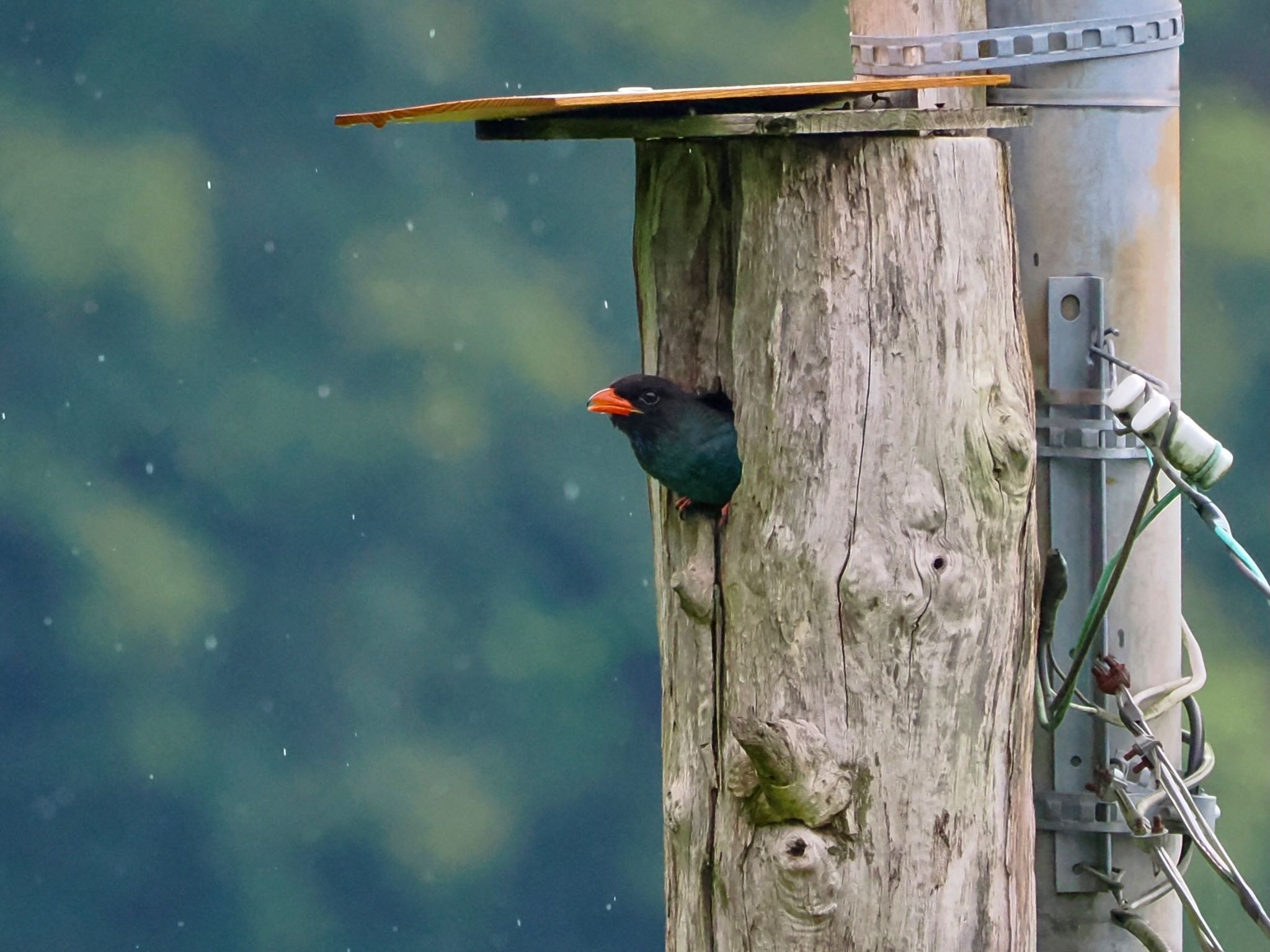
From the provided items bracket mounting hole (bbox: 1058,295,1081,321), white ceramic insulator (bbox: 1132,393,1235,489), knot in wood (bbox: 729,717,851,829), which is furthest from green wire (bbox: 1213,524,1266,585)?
knot in wood (bbox: 729,717,851,829)

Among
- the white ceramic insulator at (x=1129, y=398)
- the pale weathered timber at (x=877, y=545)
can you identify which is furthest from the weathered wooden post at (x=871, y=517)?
the white ceramic insulator at (x=1129, y=398)

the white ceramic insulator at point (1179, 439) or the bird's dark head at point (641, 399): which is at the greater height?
the bird's dark head at point (641, 399)

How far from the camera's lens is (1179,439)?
2.00m

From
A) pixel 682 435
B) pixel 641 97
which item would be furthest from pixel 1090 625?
pixel 641 97

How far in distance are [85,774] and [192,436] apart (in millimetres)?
949

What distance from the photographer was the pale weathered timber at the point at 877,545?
192cm

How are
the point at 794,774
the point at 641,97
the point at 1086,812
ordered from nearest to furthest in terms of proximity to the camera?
the point at 641,97, the point at 794,774, the point at 1086,812

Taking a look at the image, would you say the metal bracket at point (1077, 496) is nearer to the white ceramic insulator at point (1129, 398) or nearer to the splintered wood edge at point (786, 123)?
the white ceramic insulator at point (1129, 398)

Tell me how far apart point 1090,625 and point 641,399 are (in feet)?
2.15

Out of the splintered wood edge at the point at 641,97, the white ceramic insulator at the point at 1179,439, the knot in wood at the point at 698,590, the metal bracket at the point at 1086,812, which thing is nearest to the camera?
the splintered wood edge at the point at 641,97

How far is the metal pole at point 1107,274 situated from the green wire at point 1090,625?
3.2 inches

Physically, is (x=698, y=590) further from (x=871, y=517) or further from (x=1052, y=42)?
(x=1052, y=42)

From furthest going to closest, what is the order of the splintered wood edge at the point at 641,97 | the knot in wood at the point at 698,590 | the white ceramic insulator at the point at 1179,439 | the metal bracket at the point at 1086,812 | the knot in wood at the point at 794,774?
the metal bracket at the point at 1086,812 < the knot in wood at the point at 698,590 < the white ceramic insulator at the point at 1179,439 < the knot in wood at the point at 794,774 < the splintered wood edge at the point at 641,97

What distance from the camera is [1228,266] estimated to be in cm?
445
